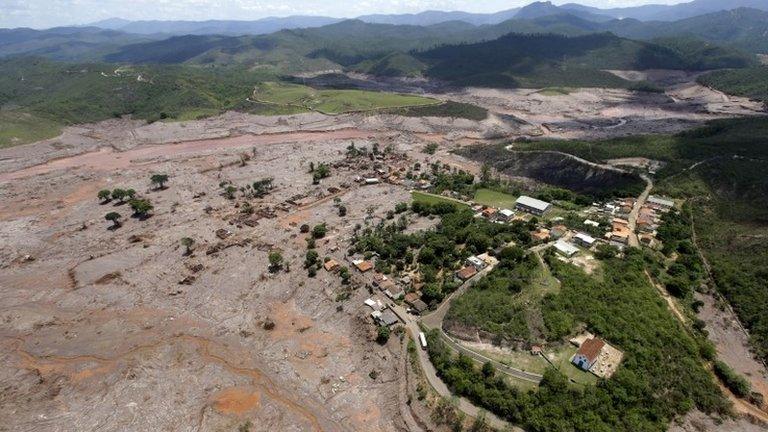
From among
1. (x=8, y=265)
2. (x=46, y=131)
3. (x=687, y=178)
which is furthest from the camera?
(x=46, y=131)

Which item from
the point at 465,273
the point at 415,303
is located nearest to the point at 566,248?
the point at 465,273

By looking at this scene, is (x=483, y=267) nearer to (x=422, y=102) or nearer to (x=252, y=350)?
(x=252, y=350)

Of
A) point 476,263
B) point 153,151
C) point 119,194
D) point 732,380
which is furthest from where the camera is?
point 153,151

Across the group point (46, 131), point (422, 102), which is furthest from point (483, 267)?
point (46, 131)

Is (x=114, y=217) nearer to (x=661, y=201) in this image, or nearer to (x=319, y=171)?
(x=319, y=171)

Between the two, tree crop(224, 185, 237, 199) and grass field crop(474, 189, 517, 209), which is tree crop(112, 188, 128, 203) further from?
grass field crop(474, 189, 517, 209)

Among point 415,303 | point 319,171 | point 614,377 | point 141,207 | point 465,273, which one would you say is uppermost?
point 465,273

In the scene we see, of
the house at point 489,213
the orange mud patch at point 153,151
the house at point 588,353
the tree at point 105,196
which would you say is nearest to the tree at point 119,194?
the tree at point 105,196
